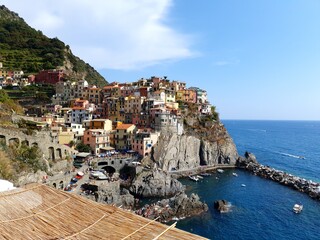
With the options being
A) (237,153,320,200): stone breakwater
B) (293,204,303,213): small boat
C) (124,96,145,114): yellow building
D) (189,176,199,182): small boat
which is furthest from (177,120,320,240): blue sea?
(124,96,145,114): yellow building

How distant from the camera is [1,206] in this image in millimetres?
5484

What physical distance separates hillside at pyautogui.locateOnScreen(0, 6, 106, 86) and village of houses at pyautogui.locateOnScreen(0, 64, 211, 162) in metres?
7.17

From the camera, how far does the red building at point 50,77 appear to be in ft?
253

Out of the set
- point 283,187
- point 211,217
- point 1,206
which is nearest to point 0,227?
point 1,206

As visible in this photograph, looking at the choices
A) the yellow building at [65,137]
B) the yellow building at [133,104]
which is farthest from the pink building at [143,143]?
the yellow building at [65,137]

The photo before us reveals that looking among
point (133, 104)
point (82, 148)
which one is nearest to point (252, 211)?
point (82, 148)

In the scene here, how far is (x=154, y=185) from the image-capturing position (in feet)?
142

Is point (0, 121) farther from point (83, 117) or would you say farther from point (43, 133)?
point (83, 117)

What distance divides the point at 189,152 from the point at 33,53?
211ft

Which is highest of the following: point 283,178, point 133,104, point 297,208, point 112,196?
point 133,104

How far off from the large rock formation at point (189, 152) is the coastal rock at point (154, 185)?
8786 millimetres

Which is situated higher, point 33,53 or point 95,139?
point 33,53

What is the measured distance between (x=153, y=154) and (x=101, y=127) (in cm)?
1209

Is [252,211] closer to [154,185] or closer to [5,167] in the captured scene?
[154,185]
